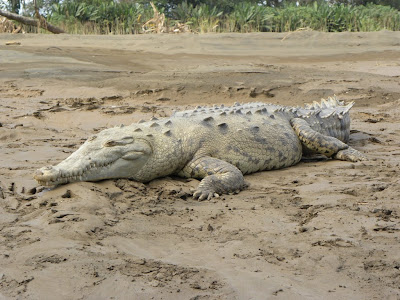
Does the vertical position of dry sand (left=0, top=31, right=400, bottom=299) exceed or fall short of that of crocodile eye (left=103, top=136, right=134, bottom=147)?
it falls short

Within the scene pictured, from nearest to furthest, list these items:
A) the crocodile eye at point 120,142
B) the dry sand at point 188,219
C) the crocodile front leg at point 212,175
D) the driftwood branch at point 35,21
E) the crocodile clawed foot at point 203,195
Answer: the dry sand at point 188,219 < the crocodile clawed foot at point 203,195 < the crocodile front leg at point 212,175 < the crocodile eye at point 120,142 < the driftwood branch at point 35,21

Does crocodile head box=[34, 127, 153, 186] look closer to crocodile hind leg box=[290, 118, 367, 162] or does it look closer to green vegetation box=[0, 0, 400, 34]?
crocodile hind leg box=[290, 118, 367, 162]

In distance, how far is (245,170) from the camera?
18.7 feet

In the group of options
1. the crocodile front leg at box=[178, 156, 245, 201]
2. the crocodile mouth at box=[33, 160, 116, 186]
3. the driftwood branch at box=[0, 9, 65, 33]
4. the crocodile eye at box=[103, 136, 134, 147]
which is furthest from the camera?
the driftwood branch at box=[0, 9, 65, 33]

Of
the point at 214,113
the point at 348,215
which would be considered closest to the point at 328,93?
the point at 214,113

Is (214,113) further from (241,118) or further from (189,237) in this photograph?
(189,237)

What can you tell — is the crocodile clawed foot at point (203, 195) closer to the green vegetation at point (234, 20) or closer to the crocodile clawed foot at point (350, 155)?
the crocodile clawed foot at point (350, 155)

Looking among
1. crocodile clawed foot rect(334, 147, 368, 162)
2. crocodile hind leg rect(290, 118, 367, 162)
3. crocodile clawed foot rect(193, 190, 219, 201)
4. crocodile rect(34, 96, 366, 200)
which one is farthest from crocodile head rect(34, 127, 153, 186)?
crocodile clawed foot rect(334, 147, 368, 162)

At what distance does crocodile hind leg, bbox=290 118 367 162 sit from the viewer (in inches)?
247

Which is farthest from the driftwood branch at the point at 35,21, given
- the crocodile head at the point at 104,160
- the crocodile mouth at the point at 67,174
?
the crocodile mouth at the point at 67,174

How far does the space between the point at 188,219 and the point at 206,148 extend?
1.37m

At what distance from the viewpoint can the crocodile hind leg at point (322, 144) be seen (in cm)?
628

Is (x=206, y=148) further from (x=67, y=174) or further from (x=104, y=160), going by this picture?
(x=67, y=174)

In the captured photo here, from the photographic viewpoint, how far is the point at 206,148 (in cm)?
554
